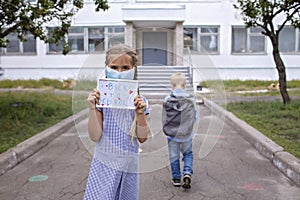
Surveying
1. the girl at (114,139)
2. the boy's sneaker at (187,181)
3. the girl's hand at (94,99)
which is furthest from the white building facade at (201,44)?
the girl's hand at (94,99)

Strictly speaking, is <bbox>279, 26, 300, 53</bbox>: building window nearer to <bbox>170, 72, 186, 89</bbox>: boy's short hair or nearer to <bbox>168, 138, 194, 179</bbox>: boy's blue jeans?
<bbox>168, 138, 194, 179</bbox>: boy's blue jeans

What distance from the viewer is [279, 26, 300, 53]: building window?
2274 cm

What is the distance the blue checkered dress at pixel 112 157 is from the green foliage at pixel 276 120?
3.66 metres

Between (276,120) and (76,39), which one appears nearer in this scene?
(276,120)

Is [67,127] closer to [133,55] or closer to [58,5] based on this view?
[58,5]

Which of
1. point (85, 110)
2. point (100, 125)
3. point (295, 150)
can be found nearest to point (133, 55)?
point (100, 125)

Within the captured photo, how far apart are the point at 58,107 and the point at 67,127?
9.30 ft


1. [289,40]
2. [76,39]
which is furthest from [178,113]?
[289,40]

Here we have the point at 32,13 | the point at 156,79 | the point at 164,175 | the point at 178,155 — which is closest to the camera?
the point at 156,79

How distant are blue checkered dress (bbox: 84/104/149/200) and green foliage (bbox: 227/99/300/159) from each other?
3658 millimetres

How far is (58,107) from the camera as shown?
37.9ft

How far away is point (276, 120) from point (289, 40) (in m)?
15.8

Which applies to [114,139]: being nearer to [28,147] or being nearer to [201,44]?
[28,147]

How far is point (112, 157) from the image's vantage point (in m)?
2.64
